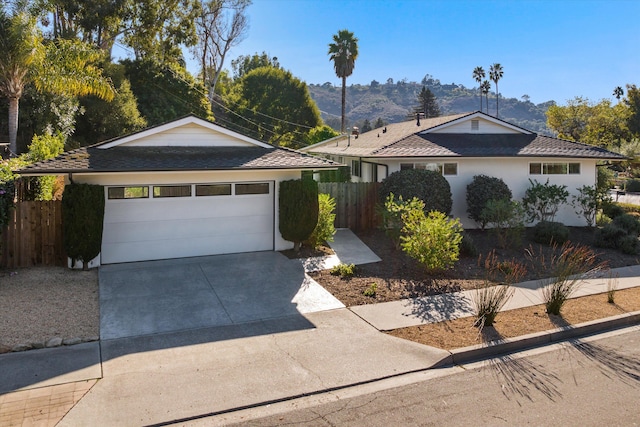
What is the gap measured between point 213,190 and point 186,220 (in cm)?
104

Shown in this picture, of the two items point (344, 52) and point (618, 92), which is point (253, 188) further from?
point (618, 92)

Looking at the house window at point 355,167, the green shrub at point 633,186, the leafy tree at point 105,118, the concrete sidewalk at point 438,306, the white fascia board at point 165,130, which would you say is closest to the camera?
the concrete sidewalk at point 438,306

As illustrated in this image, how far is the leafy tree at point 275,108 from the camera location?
4950 centimetres

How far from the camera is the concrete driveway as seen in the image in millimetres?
8554

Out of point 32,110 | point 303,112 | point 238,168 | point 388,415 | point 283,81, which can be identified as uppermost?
point 283,81

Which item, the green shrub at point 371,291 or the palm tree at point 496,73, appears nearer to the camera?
the green shrub at point 371,291

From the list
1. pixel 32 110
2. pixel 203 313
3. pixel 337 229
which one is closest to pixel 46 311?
pixel 203 313

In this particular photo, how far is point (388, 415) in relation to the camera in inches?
223

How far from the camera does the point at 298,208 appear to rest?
13.1 meters

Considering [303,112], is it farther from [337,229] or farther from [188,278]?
[188,278]

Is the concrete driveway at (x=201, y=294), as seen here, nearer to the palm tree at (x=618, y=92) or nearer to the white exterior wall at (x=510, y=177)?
the white exterior wall at (x=510, y=177)

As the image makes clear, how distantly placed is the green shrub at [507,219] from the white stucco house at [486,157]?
196cm

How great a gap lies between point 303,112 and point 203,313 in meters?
43.3

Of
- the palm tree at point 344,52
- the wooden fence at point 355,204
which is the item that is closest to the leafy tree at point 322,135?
the palm tree at point 344,52
